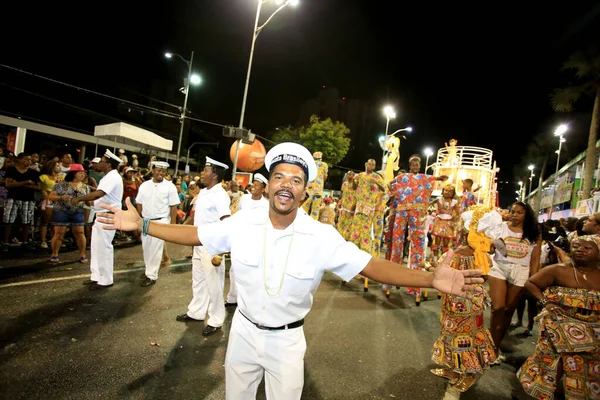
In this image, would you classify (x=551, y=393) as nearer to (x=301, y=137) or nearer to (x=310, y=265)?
(x=310, y=265)

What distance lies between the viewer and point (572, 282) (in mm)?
3348

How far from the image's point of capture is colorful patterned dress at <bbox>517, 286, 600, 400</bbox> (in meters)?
3.19

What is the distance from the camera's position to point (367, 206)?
7.23 m

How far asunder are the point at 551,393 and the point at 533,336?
9.60 ft

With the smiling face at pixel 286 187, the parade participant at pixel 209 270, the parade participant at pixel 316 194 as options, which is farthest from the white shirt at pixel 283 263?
the parade participant at pixel 316 194

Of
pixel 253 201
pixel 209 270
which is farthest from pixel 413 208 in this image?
pixel 209 270

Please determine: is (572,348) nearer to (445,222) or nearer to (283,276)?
(283,276)

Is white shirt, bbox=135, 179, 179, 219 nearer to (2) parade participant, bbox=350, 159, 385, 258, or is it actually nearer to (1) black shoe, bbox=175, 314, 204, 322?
(1) black shoe, bbox=175, 314, 204, 322

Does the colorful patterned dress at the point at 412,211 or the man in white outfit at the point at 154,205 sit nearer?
the man in white outfit at the point at 154,205

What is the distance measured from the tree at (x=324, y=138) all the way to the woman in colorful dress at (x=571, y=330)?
26695mm

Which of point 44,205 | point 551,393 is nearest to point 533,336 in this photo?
point 551,393

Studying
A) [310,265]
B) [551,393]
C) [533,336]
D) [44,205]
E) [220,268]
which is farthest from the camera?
[44,205]

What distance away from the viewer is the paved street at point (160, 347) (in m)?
3.10

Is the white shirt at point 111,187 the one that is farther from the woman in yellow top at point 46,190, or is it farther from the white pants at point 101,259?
the woman in yellow top at point 46,190
